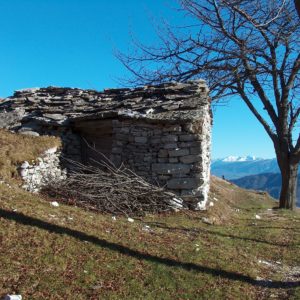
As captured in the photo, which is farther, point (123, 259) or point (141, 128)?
point (141, 128)

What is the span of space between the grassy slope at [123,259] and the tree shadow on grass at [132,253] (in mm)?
16

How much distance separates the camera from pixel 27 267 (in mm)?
5184

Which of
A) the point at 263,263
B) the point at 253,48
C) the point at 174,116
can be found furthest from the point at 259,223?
the point at 253,48

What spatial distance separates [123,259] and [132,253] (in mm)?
309

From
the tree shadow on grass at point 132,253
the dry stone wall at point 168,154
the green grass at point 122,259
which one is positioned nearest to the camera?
the green grass at point 122,259

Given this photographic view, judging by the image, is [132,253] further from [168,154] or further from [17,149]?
[168,154]

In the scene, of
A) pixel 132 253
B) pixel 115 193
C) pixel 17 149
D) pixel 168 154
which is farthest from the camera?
pixel 168 154

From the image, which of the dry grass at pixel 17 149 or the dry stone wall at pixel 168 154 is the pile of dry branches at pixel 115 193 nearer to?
the dry stone wall at pixel 168 154

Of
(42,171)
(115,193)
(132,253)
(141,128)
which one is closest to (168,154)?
(141,128)

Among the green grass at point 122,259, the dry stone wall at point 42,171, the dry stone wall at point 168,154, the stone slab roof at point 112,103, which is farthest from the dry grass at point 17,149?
the dry stone wall at point 168,154

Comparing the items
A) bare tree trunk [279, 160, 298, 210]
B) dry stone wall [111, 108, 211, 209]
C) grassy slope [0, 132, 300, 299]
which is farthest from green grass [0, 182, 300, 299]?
bare tree trunk [279, 160, 298, 210]

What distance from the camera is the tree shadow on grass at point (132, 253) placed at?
20.0 ft

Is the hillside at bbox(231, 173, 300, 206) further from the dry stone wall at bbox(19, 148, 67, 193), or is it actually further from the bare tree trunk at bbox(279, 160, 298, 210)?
the dry stone wall at bbox(19, 148, 67, 193)

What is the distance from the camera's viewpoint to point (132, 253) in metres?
6.29
